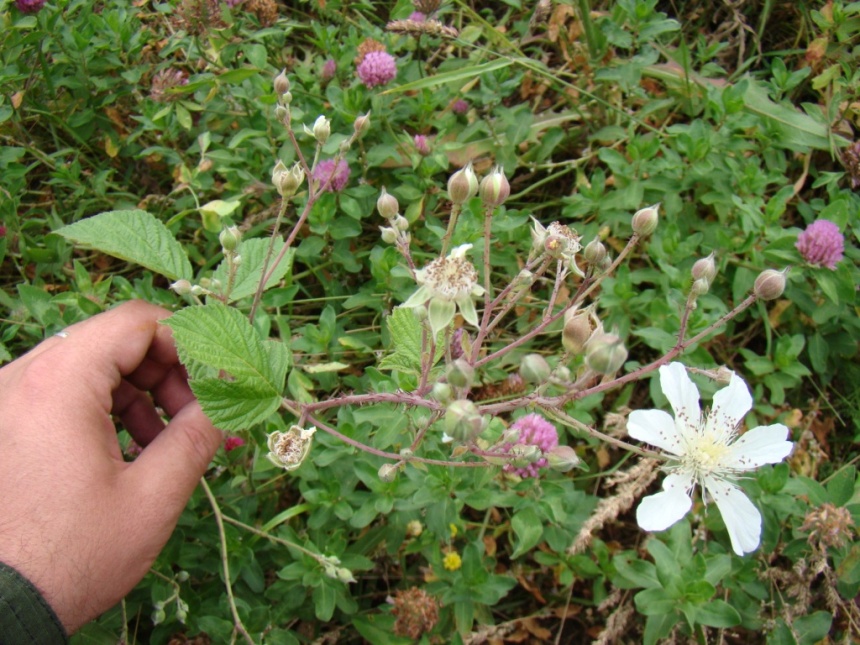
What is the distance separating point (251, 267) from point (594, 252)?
0.96m

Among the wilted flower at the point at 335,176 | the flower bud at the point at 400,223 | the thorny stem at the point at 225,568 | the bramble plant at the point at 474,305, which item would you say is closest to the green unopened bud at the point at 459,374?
the bramble plant at the point at 474,305

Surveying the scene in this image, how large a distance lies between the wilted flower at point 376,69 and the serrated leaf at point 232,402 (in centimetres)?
138

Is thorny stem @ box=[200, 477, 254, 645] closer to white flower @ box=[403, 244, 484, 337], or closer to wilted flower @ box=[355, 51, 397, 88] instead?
white flower @ box=[403, 244, 484, 337]

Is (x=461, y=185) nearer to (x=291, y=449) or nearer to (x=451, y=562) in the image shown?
(x=291, y=449)

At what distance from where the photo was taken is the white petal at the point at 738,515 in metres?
1.45

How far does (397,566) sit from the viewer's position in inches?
96.0

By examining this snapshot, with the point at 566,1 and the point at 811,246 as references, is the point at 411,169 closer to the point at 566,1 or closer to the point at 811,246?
the point at 566,1

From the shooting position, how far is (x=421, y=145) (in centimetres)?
241

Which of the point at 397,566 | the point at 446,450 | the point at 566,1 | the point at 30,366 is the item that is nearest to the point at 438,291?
the point at 446,450

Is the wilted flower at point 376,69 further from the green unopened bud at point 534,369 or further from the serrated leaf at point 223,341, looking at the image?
the green unopened bud at point 534,369

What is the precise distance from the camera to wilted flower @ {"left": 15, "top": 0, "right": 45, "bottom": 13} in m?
2.52

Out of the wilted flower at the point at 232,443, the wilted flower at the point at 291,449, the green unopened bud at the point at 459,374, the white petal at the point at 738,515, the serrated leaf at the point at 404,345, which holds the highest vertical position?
the green unopened bud at the point at 459,374

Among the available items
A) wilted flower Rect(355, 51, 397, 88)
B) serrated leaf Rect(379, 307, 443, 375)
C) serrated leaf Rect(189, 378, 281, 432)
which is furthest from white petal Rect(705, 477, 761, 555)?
wilted flower Rect(355, 51, 397, 88)

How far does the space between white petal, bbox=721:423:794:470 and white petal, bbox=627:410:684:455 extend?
185mm
